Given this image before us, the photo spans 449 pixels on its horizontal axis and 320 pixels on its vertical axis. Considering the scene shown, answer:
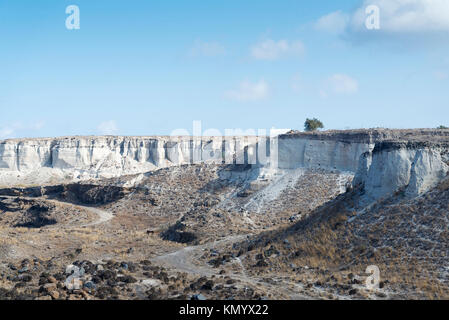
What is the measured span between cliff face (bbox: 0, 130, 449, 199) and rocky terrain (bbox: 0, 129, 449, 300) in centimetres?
12

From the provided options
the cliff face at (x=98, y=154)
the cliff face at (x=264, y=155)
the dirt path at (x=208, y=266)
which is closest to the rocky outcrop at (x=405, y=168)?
the cliff face at (x=264, y=155)

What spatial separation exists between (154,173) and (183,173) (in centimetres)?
425

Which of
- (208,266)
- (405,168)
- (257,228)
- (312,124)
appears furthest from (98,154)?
(405,168)

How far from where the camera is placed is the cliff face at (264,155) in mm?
25078

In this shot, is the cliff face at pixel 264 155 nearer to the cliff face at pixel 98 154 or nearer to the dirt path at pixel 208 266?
the cliff face at pixel 98 154

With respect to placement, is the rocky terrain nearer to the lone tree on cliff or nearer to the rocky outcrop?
the rocky outcrop

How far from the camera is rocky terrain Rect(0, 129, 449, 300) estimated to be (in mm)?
→ 18609

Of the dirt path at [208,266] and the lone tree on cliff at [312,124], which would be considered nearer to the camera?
the dirt path at [208,266]

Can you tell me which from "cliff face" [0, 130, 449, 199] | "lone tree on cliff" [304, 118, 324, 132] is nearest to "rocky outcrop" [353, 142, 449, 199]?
"cliff face" [0, 130, 449, 199]

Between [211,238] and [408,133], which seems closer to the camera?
[211,238]

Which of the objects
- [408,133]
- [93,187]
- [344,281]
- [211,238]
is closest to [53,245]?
[211,238]

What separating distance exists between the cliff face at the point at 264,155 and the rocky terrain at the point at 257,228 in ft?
0.40
